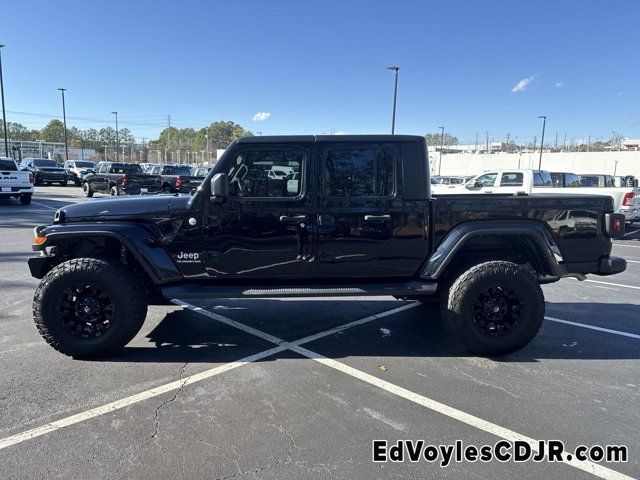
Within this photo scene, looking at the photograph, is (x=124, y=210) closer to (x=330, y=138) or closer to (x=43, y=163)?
(x=330, y=138)

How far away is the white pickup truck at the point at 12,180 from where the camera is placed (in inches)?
636

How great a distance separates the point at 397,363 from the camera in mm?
3953

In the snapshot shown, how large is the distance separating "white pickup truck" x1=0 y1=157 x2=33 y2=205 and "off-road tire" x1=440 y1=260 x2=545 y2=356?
17.8m

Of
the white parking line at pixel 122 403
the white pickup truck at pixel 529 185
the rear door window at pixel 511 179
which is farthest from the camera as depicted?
the rear door window at pixel 511 179

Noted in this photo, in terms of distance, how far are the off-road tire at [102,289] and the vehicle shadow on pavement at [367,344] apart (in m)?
0.23

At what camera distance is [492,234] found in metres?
4.05

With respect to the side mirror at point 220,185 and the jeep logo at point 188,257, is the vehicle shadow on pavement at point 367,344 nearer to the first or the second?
the jeep logo at point 188,257

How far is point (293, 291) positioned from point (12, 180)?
16.9 meters

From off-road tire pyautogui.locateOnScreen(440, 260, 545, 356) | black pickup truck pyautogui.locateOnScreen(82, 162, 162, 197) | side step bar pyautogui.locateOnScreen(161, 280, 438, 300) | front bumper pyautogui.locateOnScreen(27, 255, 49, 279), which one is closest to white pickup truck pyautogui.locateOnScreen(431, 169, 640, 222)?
off-road tire pyautogui.locateOnScreen(440, 260, 545, 356)

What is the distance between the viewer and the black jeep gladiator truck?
3.92m

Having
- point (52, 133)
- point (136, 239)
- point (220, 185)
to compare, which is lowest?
point (136, 239)

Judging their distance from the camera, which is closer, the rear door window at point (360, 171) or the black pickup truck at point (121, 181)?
the rear door window at point (360, 171)

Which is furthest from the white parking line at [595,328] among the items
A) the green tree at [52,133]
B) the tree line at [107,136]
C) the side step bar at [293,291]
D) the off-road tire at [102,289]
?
the green tree at [52,133]

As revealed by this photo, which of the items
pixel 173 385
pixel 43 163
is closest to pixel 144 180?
pixel 43 163
